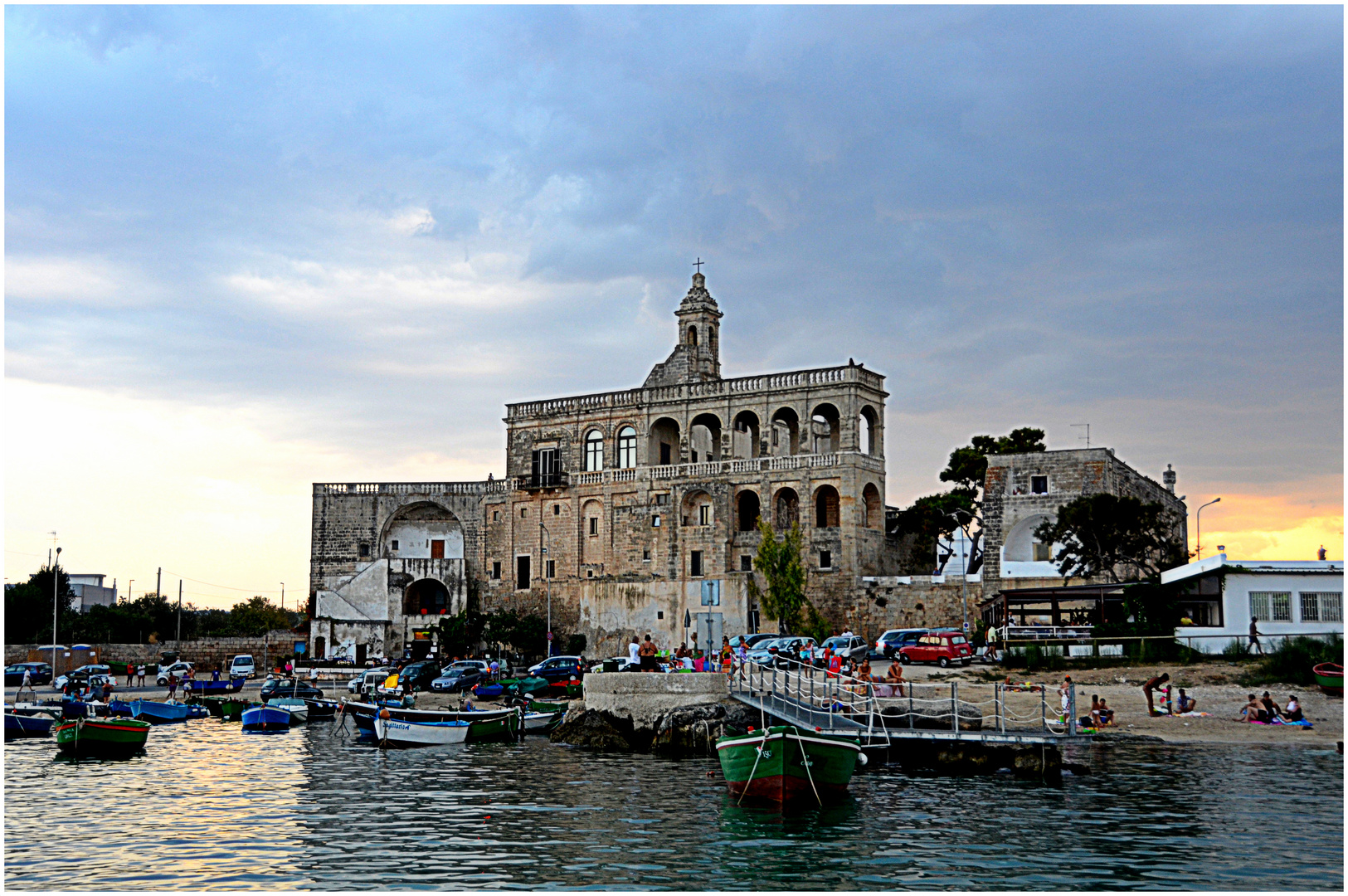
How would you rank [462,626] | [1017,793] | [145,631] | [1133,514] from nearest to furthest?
[1017,793]
[1133,514]
[462,626]
[145,631]

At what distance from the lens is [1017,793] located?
24.6m

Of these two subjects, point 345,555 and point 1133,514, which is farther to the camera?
point 345,555

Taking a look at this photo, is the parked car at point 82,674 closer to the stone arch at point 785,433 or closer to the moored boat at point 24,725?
the moored boat at point 24,725

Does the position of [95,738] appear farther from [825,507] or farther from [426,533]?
[426,533]

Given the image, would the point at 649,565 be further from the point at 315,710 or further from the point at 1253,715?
the point at 1253,715

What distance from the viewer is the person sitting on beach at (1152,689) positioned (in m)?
34.5

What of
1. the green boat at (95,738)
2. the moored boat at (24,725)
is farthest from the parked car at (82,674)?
the green boat at (95,738)

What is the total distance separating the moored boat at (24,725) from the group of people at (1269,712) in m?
A: 33.7

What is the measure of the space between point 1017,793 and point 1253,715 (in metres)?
11.7

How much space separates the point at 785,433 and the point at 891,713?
1646 inches

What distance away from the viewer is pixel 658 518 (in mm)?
65188

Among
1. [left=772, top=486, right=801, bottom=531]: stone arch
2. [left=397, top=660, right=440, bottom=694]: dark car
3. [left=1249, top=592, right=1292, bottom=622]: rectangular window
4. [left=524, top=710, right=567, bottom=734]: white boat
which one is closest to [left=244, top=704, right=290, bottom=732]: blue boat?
[left=524, top=710, right=567, bottom=734]: white boat

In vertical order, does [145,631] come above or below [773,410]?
below

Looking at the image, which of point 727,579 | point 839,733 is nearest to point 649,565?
point 727,579
